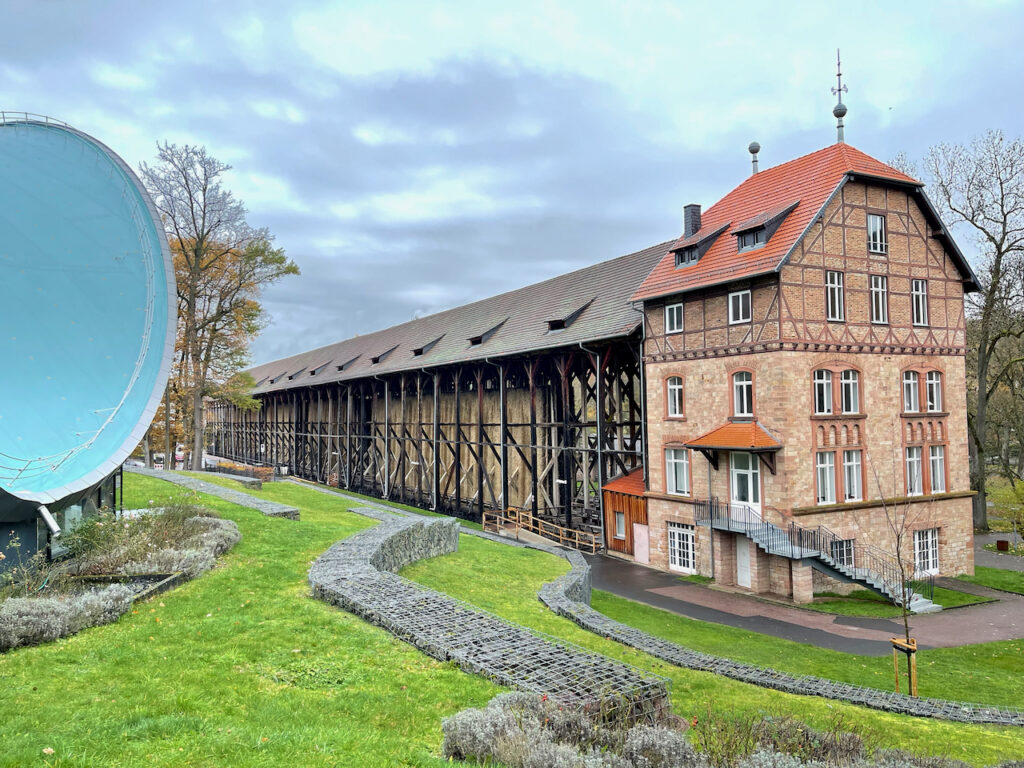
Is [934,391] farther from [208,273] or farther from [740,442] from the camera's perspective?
[208,273]

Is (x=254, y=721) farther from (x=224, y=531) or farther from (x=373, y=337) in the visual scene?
(x=373, y=337)

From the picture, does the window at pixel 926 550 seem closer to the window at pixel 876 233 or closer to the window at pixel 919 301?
the window at pixel 919 301

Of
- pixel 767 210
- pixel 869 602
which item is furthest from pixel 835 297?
pixel 869 602

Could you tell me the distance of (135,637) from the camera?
9273 mm

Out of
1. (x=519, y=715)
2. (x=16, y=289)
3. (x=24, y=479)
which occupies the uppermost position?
(x=16, y=289)

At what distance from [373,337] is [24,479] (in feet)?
147

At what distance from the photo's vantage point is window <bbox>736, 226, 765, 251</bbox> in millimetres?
22473

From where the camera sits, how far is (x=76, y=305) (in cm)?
1365

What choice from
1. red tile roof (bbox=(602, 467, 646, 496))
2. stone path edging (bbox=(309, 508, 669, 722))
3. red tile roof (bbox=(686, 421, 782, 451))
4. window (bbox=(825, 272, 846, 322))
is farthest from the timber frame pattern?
stone path edging (bbox=(309, 508, 669, 722))

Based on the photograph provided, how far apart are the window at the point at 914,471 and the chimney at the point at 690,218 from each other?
10.9m

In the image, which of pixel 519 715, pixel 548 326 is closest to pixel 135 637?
pixel 519 715

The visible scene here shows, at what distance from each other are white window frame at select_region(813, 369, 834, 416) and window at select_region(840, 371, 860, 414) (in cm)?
55

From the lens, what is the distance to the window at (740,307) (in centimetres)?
2223

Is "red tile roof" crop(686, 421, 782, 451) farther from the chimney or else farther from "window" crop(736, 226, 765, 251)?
the chimney
